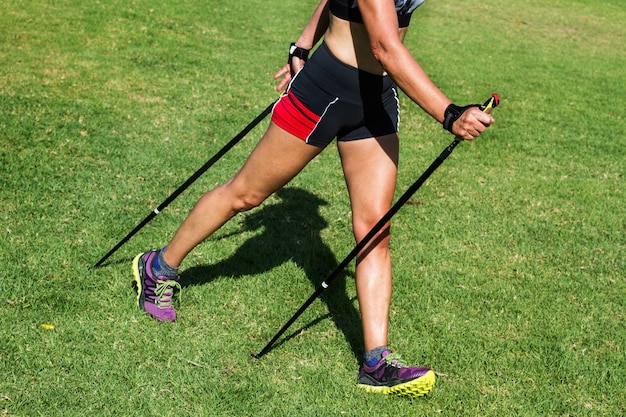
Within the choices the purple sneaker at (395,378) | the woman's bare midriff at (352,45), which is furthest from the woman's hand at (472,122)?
the purple sneaker at (395,378)

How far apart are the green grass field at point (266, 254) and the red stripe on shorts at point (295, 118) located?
4.29 ft

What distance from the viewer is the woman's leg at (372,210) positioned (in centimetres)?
400

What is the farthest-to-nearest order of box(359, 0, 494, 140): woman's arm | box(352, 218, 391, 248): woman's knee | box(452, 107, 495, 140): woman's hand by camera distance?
box(352, 218, 391, 248): woman's knee
box(359, 0, 494, 140): woman's arm
box(452, 107, 495, 140): woman's hand

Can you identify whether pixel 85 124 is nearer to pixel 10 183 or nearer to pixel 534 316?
pixel 10 183

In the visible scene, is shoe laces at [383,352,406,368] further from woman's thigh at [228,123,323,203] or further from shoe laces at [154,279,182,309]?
shoe laces at [154,279,182,309]

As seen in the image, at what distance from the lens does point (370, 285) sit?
4090mm

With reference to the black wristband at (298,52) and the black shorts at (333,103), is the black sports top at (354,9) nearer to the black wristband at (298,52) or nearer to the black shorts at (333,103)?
the black shorts at (333,103)

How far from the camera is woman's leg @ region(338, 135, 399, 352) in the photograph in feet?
13.1

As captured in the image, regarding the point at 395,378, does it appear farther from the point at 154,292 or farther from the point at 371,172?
the point at 154,292

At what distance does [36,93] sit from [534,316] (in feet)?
19.6

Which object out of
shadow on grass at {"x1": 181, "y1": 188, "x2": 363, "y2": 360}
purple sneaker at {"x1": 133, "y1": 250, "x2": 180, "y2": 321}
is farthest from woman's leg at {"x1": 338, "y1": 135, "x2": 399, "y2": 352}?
purple sneaker at {"x1": 133, "y1": 250, "x2": 180, "y2": 321}

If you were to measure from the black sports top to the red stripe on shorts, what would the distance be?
0.51 m

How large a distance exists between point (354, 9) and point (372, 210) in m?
1.08

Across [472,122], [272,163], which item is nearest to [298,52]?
[272,163]
